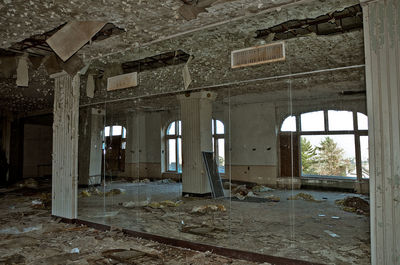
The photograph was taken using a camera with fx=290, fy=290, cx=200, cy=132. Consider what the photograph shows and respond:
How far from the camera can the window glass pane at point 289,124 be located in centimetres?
489

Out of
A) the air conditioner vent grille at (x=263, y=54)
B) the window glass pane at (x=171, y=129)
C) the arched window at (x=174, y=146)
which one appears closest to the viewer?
the air conditioner vent grille at (x=263, y=54)

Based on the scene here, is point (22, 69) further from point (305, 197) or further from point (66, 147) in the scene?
point (305, 197)

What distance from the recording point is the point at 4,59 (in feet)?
18.1

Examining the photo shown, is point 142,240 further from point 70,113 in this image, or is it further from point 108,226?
point 70,113

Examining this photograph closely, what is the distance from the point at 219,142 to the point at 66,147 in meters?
2.75

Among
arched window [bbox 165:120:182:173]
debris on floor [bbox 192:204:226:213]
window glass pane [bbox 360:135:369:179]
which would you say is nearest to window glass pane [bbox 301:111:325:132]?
window glass pane [bbox 360:135:369:179]

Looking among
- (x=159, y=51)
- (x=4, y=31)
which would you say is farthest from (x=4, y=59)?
(x=159, y=51)

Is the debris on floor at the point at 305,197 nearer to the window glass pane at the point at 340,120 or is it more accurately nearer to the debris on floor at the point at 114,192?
the window glass pane at the point at 340,120

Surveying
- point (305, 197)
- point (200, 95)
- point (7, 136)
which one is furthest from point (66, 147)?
point (7, 136)

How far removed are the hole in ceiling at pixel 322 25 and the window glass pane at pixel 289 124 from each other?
1353 millimetres

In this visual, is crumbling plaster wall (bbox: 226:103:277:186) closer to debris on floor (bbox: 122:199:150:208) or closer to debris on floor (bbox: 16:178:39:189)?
debris on floor (bbox: 122:199:150:208)

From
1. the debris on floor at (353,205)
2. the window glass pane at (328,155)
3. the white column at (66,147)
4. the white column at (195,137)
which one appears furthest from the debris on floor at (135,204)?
the debris on floor at (353,205)

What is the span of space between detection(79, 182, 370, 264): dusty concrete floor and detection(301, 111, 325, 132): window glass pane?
991 millimetres

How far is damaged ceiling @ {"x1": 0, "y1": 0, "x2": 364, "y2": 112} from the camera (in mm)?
3363
